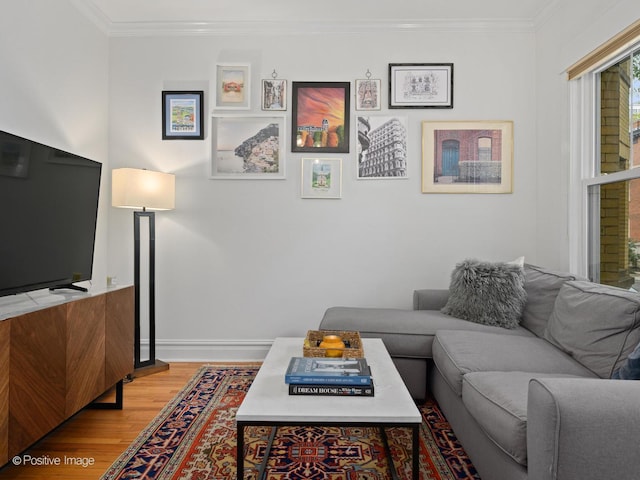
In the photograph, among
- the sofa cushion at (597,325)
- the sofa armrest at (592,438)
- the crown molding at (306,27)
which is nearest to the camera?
the sofa armrest at (592,438)

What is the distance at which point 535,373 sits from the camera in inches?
69.4

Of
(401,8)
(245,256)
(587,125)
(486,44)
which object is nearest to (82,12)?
(245,256)

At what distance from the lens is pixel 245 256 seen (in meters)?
3.34

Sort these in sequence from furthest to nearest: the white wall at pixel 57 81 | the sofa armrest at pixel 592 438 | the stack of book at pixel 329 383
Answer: the white wall at pixel 57 81 < the stack of book at pixel 329 383 < the sofa armrest at pixel 592 438

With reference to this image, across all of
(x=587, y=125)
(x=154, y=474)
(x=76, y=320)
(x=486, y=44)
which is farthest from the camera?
(x=486, y=44)

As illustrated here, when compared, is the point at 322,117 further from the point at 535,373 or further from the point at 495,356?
the point at 535,373

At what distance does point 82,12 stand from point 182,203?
1531 mm

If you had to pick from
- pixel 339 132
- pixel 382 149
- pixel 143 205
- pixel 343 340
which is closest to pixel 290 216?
pixel 339 132

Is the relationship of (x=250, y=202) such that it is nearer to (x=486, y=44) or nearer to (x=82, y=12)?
(x=82, y=12)

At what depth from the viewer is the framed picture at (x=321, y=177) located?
10.9 ft

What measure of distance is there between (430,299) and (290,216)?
4.18ft

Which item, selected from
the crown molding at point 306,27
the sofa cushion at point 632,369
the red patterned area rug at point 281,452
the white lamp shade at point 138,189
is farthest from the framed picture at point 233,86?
the sofa cushion at point 632,369

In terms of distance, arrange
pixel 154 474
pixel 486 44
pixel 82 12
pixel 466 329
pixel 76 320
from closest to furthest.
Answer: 1. pixel 154 474
2. pixel 76 320
3. pixel 466 329
4. pixel 82 12
5. pixel 486 44

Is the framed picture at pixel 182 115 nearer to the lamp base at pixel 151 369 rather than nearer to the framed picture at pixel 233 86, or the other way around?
the framed picture at pixel 233 86
